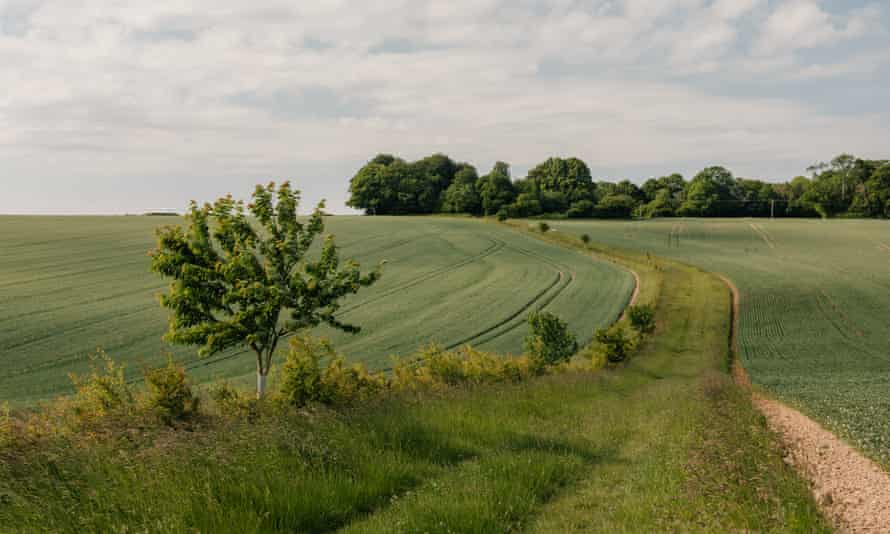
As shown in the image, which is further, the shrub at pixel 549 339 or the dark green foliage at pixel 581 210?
the dark green foliage at pixel 581 210

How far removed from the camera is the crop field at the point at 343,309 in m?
27.7

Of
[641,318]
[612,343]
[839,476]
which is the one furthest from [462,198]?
[839,476]

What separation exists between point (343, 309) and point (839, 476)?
35.0 meters

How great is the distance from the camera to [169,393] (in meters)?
13.8

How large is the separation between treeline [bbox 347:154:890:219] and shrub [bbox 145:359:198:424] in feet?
331

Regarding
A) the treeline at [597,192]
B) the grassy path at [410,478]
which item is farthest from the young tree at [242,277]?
the treeline at [597,192]

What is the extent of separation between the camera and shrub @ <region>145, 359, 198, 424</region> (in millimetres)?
13523

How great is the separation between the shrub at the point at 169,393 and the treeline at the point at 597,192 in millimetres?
100903

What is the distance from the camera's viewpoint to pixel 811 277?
180ft

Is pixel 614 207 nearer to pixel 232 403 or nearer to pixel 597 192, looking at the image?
pixel 597 192

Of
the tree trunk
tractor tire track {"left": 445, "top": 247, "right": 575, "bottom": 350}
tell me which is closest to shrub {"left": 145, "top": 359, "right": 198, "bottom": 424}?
the tree trunk

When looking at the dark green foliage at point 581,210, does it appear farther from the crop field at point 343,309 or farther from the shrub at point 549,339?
the shrub at point 549,339

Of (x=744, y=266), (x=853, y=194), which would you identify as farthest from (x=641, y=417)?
(x=853, y=194)

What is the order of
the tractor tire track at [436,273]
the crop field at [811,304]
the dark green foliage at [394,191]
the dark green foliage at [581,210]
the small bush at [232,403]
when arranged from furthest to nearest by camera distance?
the dark green foliage at [394,191] < the dark green foliage at [581,210] < the tractor tire track at [436,273] < the crop field at [811,304] < the small bush at [232,403]
